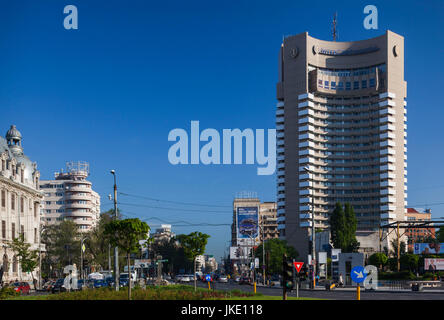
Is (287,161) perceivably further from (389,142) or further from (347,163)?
(389,142)

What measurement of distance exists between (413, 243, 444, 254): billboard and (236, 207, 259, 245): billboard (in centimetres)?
6566

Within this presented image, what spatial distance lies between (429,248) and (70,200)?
117 metres

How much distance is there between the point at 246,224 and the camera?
152m

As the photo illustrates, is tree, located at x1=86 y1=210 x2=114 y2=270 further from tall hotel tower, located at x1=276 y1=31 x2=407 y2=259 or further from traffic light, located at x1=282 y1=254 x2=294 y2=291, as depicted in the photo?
traffic light, located at x1=282 y1=254 x2=294 y2=291

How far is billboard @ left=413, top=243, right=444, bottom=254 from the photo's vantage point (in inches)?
3364

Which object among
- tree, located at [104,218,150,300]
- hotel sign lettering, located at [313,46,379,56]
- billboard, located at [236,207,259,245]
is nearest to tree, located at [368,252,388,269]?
billboard, located at [236,207,259,245]

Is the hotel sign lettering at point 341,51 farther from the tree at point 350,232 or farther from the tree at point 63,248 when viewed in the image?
the tree at point 63,248

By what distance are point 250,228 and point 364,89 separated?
55001 millimetres

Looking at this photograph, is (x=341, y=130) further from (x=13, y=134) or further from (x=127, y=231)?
(x=127, y=231)

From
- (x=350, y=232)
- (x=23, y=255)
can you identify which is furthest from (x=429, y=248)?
(x=23, y=255)

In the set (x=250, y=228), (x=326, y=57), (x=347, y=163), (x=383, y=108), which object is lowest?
(x=250, y=228)

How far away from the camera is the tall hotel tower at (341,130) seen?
15900 cm
